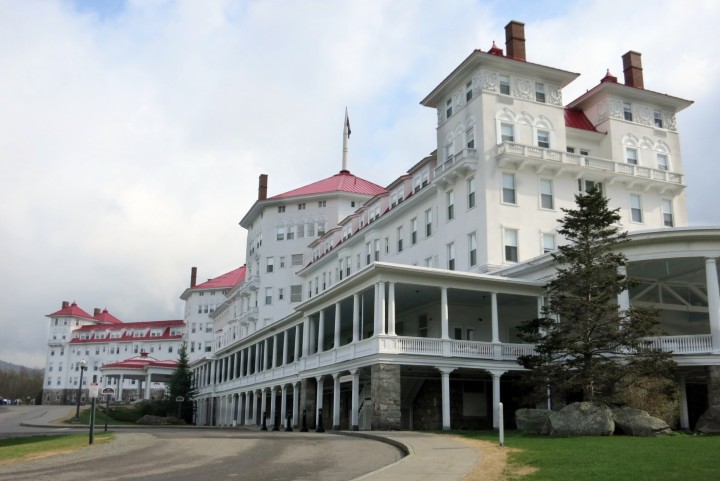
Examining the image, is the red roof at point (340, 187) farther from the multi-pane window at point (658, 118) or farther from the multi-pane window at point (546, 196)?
the multi-pane window at point (546, 196)

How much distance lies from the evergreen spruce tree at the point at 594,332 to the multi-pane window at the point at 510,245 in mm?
12553

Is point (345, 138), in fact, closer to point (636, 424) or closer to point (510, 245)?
point (510, 245)

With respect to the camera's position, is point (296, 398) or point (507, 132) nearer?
point (507, 132)

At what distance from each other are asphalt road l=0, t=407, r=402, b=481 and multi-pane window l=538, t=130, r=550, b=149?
86.6ft

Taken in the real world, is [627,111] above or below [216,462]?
above

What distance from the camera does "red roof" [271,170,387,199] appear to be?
7438 cm

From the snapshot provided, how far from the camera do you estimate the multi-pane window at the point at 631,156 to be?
48156 mm

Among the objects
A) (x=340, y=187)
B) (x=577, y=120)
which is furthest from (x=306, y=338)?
(x=340, y=187)

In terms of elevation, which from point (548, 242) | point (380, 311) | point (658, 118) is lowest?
point (380, 311)

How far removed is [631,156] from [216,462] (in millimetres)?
39188

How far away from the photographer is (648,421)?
2383 centimetres

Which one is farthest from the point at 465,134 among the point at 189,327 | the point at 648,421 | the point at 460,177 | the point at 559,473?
the point at 189,327

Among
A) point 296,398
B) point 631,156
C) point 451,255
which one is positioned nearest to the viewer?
point 451,255

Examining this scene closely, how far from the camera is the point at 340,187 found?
74312 mm
